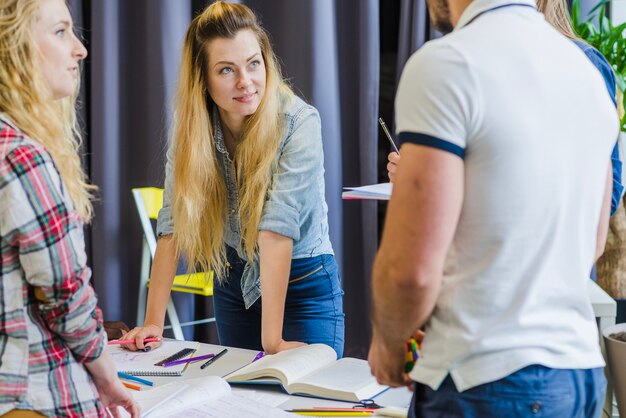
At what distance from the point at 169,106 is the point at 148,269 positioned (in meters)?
0.69

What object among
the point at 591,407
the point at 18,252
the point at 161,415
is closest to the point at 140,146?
the point at 161,415

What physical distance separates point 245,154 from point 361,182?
1570mm

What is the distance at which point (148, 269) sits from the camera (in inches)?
134

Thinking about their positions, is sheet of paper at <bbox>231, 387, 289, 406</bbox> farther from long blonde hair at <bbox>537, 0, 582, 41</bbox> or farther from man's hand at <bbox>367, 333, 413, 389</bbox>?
long blonde hair at <bbox>537, 0, 582, 41</bbox>

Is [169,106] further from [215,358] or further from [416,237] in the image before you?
[416,237]

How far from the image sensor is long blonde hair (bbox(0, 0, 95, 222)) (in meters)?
1.05

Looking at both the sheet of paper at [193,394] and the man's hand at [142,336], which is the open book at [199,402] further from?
the man's hand at [142,336]

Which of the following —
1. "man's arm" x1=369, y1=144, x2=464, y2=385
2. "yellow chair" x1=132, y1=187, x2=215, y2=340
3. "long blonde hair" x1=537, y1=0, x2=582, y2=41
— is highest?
"long blonde hair" x1=537, y1=0, x2=582, y2=41

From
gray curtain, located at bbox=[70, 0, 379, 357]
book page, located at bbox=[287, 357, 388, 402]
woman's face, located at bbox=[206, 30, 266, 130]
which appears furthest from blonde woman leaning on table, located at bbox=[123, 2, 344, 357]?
gray curtain, located at bbox=[70, 0, 379, 357]

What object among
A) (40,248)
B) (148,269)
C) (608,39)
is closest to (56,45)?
(40,248)

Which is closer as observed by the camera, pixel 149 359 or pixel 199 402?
pixel 199 402

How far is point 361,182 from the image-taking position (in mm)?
3373

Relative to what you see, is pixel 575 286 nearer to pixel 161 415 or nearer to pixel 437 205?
pixel 437 205

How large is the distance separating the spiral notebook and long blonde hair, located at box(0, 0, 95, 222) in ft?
1.98
